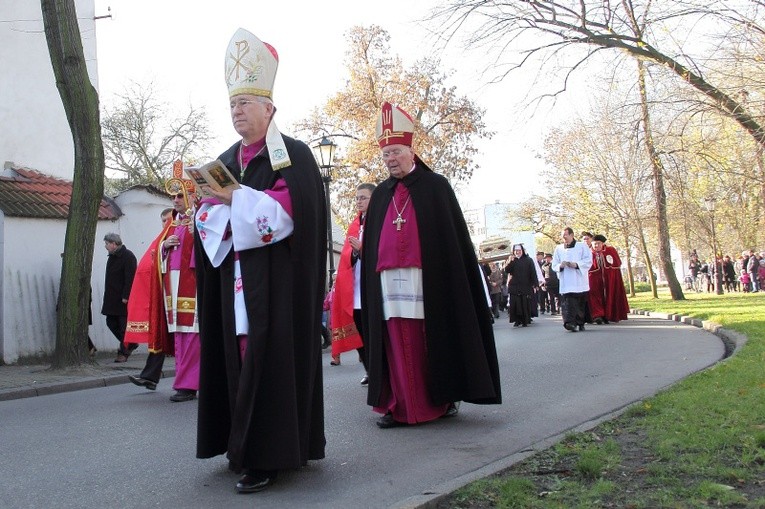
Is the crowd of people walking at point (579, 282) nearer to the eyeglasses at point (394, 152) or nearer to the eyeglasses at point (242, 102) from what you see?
the eyeglasses at point (394, 152)

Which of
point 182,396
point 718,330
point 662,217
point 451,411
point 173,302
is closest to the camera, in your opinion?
point 451,411

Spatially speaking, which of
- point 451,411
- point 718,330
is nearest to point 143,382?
point 451,411

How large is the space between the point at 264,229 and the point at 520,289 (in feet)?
58.3

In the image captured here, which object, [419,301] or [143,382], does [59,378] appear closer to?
[143,382]

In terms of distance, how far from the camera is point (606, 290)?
21266 millimetres

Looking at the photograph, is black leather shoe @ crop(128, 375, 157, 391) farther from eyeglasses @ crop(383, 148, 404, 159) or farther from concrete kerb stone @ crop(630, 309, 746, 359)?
concrete kerb stone @ crop(630, 309, 746, 359)

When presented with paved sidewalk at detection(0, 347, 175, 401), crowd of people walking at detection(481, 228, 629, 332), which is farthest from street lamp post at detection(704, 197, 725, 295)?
paved sidewalk at detection(0, 347, 175, 401)

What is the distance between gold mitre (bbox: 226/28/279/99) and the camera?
525 cm

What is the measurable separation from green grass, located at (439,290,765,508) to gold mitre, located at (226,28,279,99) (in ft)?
8.21

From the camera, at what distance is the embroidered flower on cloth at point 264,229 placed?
4.86 meters

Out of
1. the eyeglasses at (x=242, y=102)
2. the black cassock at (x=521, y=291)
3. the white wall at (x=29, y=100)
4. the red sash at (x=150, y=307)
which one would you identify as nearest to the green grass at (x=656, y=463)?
the eyeglasses at (x=242, y=102)

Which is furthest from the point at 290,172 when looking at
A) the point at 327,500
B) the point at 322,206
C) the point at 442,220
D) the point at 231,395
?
the point at 442,220

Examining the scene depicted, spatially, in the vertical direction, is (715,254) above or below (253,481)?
above

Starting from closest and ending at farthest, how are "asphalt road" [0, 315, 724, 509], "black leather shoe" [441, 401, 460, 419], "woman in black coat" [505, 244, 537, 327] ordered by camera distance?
"asphalt road" [0, 315, 724, 509]
"black leather shoe" [441, 401, 460, 419]
"woman in black coat" [505, 244, 537, 327]
